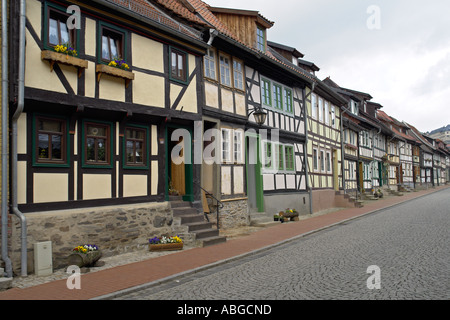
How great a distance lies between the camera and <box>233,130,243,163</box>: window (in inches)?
618

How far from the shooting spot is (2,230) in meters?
7.94

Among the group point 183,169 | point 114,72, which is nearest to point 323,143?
point 183,169

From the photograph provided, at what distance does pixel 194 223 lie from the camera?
12.0 metres

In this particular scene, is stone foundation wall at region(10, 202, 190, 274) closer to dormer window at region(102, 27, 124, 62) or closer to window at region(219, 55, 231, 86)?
dormer window at region(102, 27, 124, 62)

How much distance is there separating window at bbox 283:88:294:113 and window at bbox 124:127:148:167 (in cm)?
1006

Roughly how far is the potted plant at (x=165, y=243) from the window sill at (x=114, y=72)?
416cm

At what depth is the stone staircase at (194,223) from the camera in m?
11.6

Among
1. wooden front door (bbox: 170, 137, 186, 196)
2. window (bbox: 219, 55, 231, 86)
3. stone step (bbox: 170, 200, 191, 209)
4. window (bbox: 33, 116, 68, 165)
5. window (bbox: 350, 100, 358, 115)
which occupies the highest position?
window (bbox: 350, 100, 358, 115)

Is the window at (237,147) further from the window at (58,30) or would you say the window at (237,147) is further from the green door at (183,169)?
the window at (58,30)

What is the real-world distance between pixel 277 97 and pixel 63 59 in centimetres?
1190

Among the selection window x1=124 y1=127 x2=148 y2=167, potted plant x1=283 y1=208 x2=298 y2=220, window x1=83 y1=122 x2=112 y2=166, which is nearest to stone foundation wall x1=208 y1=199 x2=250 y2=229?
potted plant x1=283 y1=208 x2=298 y2=220
